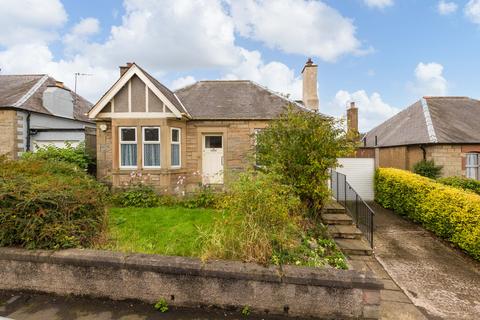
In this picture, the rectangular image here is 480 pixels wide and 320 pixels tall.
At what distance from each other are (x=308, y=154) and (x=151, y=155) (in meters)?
6.80

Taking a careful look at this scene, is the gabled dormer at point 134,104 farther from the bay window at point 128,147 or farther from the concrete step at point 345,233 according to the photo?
the concrete step at point 345,233

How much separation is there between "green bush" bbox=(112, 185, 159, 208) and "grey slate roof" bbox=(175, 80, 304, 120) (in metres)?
3.83

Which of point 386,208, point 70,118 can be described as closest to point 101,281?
point 386,208

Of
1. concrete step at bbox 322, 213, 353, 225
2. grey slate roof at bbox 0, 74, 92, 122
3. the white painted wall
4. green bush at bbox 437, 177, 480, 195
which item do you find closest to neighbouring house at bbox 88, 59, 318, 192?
the white painted wall

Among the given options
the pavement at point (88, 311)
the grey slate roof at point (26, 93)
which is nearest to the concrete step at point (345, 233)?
the pavement at point (88, 311)

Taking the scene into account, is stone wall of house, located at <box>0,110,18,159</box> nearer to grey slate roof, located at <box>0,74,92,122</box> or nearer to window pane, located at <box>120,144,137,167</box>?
grey slate roof, located at <box>0,74,92,122</box>

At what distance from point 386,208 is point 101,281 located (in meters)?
10.5

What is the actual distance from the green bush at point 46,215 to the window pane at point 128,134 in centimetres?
574

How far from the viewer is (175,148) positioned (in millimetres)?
11039

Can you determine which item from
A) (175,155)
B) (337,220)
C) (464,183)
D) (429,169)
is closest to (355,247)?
(337,220)

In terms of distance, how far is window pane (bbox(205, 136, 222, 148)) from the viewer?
38.7ft

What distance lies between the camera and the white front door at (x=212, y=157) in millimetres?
11732

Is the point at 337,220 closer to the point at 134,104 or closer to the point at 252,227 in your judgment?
the point at 252,227

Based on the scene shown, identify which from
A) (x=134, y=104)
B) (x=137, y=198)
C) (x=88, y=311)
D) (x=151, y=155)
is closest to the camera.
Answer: (x=88, y=311)
